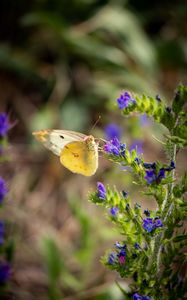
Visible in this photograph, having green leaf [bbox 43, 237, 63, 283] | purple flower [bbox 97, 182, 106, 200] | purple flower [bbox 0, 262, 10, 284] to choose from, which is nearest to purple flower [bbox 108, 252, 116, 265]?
purple flower [bbox 97, 182, 106, 200]

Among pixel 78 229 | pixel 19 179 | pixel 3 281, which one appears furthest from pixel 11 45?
pixel 3 281

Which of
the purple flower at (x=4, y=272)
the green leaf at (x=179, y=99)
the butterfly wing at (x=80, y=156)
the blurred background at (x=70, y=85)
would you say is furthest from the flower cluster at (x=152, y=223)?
the blurred background at (x=70, y=85)

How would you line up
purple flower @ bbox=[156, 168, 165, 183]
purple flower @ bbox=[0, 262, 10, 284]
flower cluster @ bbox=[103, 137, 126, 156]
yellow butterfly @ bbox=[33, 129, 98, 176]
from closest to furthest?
1. purple flower @ bbox=[156, 168, 165, 183]
2. flower cluster @ bbox=[103, 137, 126, 156]
3. yellow butterfly @ bbox=[33, 129, 98, 176]
4. purple flower @ bbox=[0, 262, 10, 284]

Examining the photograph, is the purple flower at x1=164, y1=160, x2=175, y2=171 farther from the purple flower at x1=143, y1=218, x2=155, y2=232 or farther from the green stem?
the purple flower at x1=143, y1=218, x2=155, y2=232

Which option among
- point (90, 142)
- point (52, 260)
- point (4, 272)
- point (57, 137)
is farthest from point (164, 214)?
point (52, 260)

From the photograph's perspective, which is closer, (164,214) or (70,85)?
(164,214)

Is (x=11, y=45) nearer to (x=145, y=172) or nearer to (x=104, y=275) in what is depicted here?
(x=104, y=275)

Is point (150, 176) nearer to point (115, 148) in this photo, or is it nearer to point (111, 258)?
point (115, 148)
